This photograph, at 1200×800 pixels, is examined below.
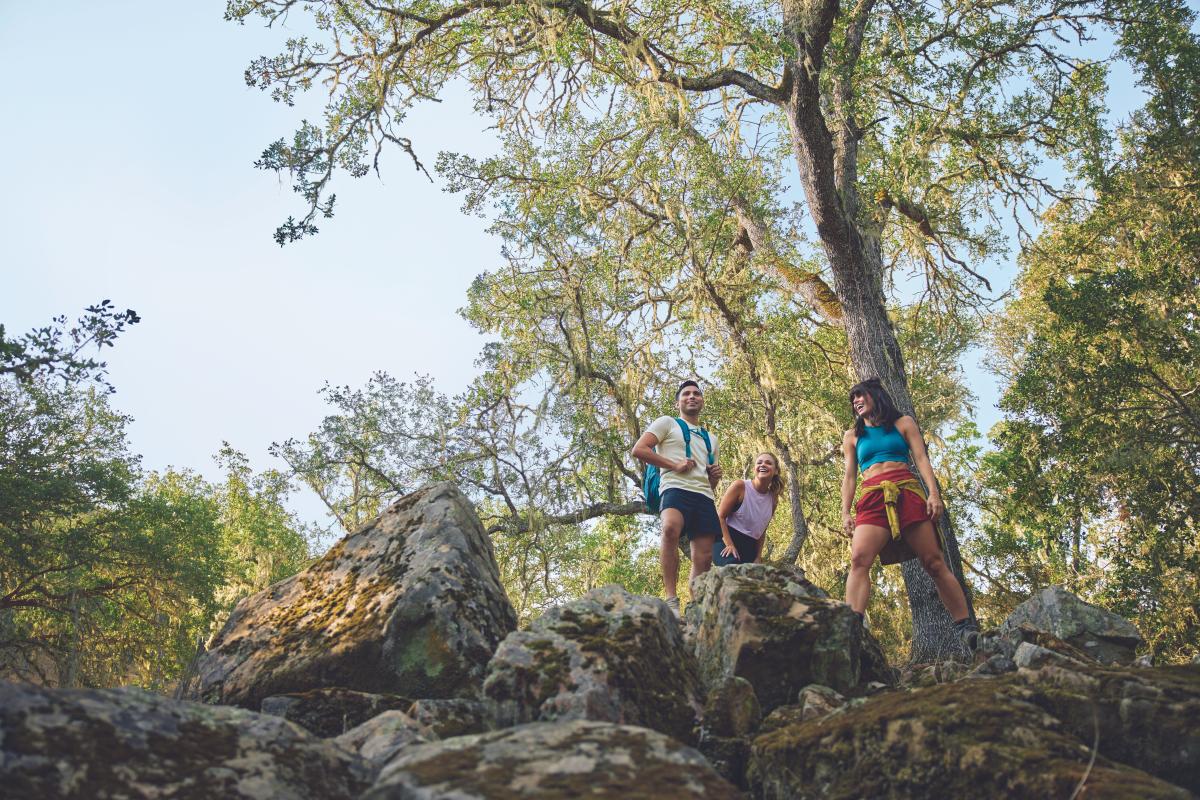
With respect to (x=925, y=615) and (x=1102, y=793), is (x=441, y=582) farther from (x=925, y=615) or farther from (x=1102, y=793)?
(x=925, y=615)

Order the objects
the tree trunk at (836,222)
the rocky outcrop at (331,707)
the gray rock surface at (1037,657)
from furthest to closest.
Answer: the tree trunk at (836,222) → the rocky outcrop at (331,707) → the gray rock surface at (1037,657)

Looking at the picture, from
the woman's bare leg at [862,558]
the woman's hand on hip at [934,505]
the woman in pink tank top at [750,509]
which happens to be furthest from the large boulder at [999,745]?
the woman in pink tank top at [750,509]

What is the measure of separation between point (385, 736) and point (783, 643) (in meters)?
2.07

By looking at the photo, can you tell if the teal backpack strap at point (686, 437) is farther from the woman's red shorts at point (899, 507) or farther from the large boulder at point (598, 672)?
the large boulder at point (598, 672)

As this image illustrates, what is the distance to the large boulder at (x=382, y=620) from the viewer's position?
4.40 meters

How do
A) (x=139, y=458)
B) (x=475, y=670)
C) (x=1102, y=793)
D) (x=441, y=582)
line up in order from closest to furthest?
1. (x=1102, y=793)
2. (x=475, y=670)
3. (x=441, y=582)
4. (x=139, y=458)

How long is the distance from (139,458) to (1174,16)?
22.7 metres

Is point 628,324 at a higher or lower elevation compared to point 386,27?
lower

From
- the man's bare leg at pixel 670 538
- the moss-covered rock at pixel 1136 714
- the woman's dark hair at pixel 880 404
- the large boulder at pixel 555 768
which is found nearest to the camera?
the large boulder at pixel 555 768

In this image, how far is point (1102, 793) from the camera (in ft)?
6.94

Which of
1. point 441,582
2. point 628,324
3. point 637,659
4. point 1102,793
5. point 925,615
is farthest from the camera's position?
point 628,324

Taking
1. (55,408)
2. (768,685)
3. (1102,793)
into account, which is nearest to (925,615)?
(768,685)

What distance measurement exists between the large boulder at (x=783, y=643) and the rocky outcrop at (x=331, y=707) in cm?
171

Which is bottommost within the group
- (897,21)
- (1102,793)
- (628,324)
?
(1102,793)
